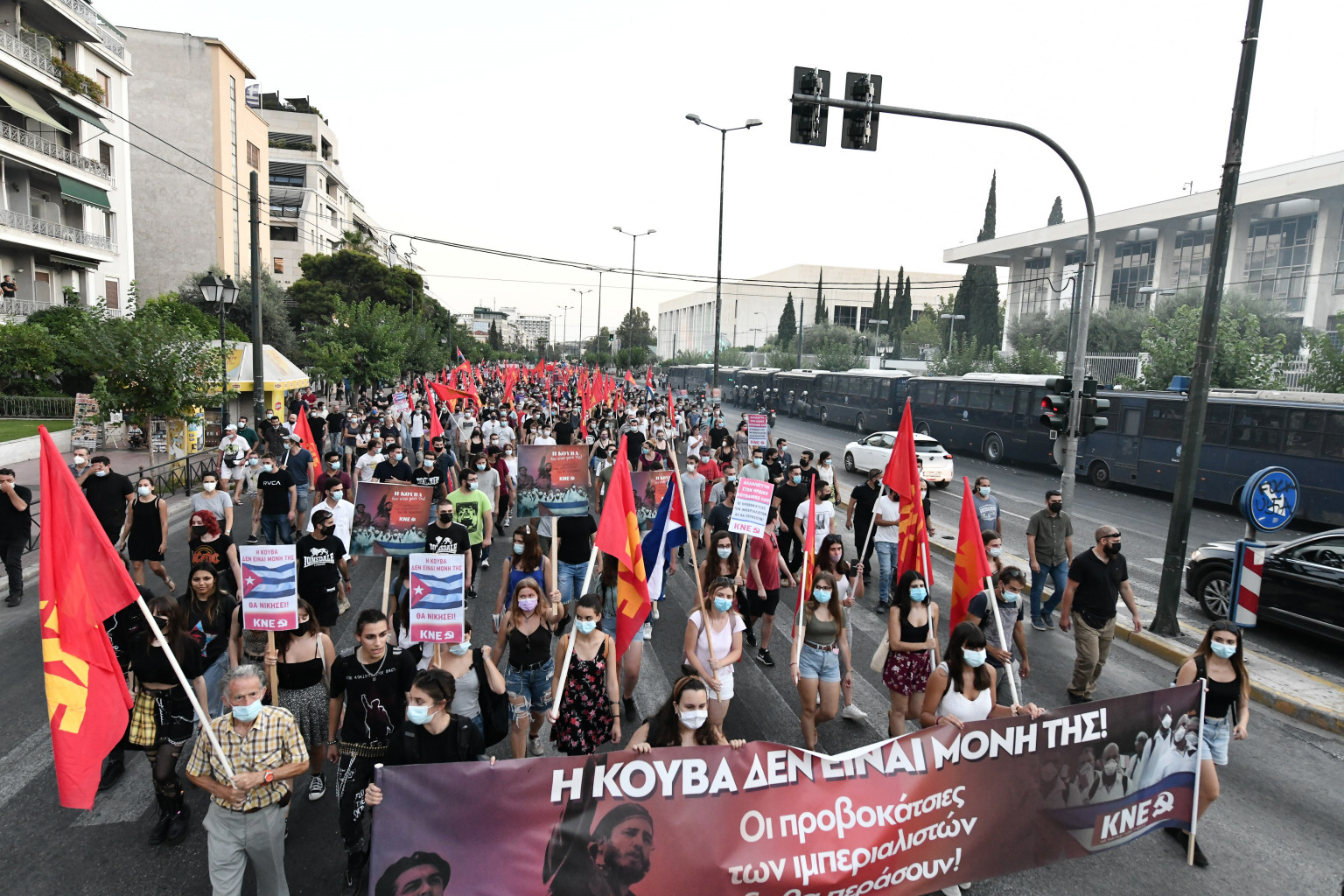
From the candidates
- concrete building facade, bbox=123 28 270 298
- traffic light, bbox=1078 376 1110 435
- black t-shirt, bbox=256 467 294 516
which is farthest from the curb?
concrete building facade, bbox=123 28 270 298

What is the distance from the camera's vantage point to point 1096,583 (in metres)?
6.91

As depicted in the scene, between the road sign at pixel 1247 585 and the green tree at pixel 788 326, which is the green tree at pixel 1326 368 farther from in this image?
the green tree at pixel 788 326

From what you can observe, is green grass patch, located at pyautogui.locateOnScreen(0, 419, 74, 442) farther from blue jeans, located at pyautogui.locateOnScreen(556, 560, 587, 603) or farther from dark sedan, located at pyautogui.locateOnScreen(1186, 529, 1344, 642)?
dark sedan, located at pyautogui.locateOnScreen(1186, 529, 1344, 642)

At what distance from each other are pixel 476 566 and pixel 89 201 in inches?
1275

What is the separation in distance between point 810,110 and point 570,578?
6237 mm

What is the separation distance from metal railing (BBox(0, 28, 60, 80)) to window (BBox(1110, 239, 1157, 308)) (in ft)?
202

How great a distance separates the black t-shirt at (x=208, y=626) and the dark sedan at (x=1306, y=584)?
9174 millimetres

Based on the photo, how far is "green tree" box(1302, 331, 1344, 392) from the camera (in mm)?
22469

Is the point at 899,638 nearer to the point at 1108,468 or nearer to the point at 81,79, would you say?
the point at 1108,468

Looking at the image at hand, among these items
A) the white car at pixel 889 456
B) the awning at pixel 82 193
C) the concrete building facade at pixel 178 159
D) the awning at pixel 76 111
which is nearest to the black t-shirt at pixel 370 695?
the white car at pixel 889 456

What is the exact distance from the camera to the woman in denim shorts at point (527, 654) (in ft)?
18.1

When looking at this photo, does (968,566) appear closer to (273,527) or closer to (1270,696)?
(1270,696)

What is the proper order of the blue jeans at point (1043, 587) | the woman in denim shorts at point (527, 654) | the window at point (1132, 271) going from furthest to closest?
the window at point (1132, 271) → the blue jeans at point (1043, 587) → the woman in denim shorts at point (527, 654)

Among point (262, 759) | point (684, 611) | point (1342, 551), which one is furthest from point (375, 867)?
point (1342, 551)
